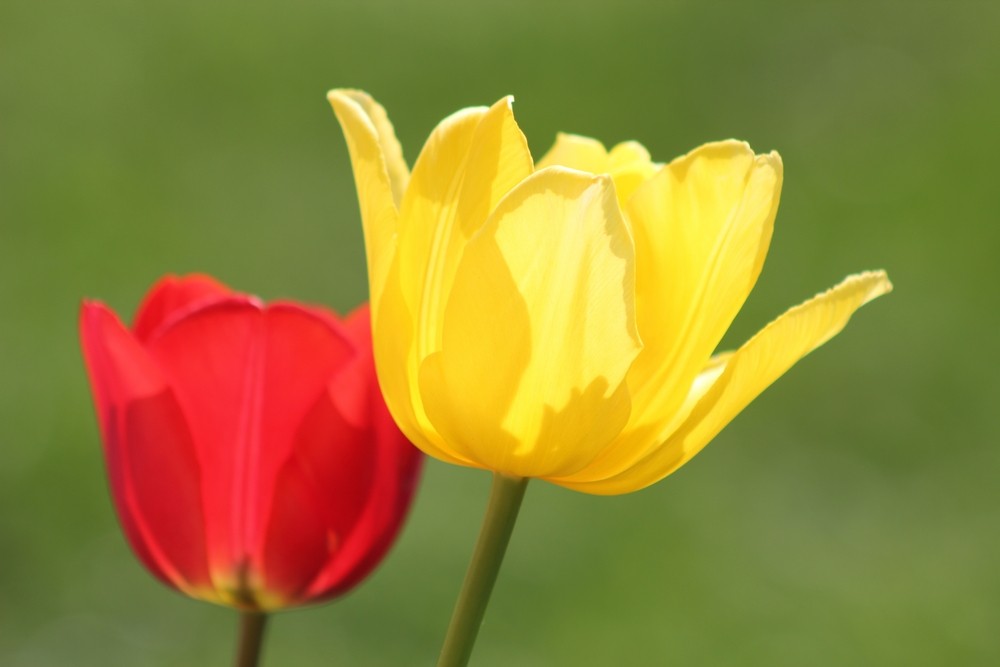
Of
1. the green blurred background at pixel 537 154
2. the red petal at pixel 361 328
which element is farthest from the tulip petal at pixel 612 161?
the green blurred background at pixel 537 154

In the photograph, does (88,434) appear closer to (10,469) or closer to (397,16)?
(10,469)

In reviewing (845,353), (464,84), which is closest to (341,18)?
(464,84)

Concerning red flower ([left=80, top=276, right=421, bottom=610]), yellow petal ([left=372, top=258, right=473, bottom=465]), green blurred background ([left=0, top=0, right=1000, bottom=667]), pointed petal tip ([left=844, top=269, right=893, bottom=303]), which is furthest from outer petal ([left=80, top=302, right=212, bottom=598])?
green blurred background ([left=0, top=0, right=1000, bottom=667])

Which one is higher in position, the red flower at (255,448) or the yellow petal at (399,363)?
the yellow petal at (399,363)

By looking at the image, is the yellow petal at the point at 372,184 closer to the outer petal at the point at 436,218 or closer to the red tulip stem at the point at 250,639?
the outer petal at the point at 436,218

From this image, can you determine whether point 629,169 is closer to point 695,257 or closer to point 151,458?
point 695,257

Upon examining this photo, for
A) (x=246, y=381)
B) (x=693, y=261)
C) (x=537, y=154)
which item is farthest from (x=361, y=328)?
(x=537, y=154)
